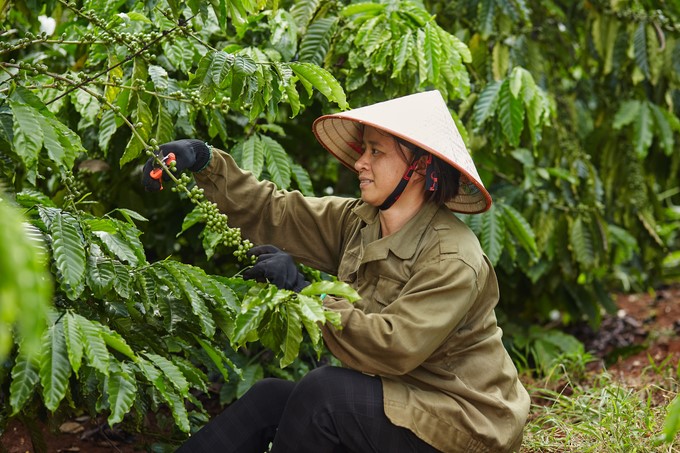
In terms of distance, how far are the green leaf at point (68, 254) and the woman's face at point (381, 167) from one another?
0.75 metres

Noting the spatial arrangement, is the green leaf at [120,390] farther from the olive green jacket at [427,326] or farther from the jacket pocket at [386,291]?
the jacket pocket at [386,291]

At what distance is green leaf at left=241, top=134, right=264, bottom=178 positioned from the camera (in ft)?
9.29

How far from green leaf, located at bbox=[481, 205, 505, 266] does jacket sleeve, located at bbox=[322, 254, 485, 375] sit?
1.27m

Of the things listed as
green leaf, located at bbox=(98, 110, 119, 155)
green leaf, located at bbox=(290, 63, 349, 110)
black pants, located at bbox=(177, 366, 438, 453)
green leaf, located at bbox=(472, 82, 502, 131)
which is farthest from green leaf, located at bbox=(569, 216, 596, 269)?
green leaf, located at bbox=(98, 110, 119, 155)

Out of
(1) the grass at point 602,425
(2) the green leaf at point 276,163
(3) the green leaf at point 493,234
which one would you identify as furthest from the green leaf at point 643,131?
(2) the green leaf at point 276,163

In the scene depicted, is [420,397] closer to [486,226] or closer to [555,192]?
[486,226]

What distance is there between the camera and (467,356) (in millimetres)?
2217

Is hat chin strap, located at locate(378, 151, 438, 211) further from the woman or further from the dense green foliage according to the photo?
the dense green foliage

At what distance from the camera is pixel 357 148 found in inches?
102

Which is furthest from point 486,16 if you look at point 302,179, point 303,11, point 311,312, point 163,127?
point 311,312

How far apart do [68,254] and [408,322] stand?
78 cm

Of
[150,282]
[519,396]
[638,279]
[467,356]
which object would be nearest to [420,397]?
[467,356]

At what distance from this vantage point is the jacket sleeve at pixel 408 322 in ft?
6.68

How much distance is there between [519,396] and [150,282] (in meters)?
1.00
